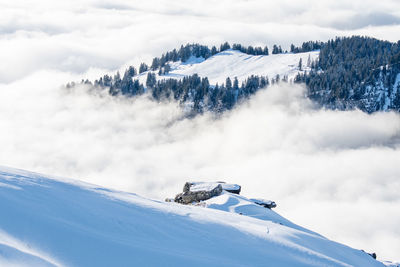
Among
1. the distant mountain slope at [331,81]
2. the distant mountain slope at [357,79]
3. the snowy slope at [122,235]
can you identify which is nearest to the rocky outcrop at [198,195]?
the snowy slope at [122,235]

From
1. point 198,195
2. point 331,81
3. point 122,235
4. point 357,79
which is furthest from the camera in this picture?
point 331,81

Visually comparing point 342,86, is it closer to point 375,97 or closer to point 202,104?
point 375,97

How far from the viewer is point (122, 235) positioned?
17562mm

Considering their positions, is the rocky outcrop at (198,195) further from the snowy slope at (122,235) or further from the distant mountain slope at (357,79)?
the distant mountain slope at (357,79)

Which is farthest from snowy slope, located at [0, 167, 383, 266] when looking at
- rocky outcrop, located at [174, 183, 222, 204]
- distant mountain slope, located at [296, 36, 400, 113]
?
distant mountain slope, located at [296, 36, 400, 113]

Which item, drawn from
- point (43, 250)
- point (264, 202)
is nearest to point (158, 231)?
point (43, 250)

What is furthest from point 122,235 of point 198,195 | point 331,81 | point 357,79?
point 357,79

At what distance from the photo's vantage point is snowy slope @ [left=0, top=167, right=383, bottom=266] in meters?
15.4

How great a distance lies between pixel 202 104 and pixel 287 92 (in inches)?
1347

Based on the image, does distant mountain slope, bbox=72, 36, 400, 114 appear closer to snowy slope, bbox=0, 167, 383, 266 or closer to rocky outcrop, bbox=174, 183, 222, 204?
rocky outcrop, bbox=174, 183, 222, 204

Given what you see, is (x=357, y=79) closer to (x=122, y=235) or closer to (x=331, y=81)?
(x=331, y=81)

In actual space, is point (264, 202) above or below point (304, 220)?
above

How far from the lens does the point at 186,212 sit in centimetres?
2186

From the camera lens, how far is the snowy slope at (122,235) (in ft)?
50.5
